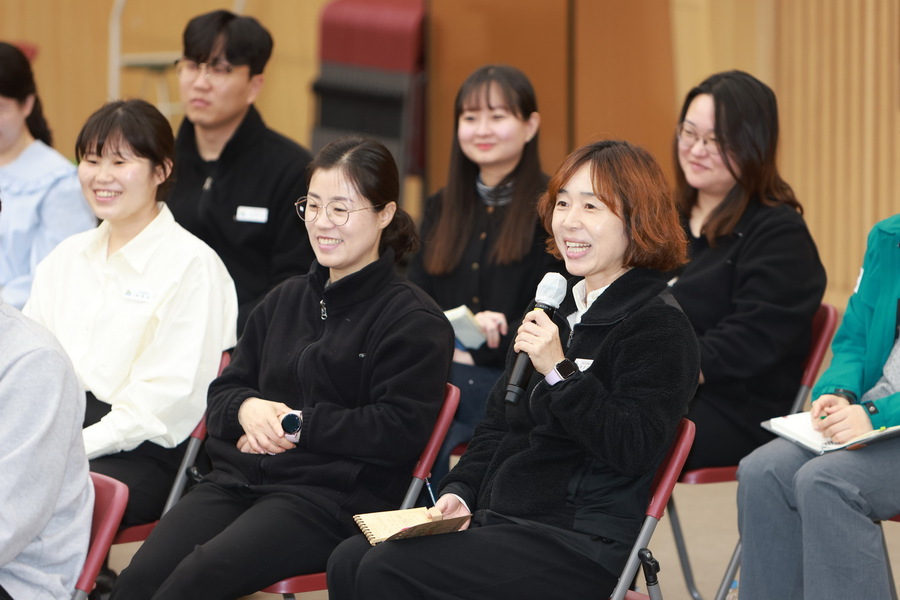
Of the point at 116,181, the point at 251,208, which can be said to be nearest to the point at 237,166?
the point at 251,208

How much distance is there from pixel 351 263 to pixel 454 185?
35.1 inches

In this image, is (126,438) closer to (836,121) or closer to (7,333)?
(7,333)

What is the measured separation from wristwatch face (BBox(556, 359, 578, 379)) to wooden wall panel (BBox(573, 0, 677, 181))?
359 cm

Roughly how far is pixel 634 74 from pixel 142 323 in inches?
138

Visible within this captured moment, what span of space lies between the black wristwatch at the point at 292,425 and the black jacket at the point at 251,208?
1027 millimetres

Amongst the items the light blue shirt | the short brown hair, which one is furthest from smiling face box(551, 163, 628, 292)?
the light blue shirt

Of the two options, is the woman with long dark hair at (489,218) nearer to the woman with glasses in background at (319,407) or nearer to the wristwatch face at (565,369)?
the woman with glasses in background at (319,407)

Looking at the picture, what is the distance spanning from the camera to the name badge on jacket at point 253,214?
346cm

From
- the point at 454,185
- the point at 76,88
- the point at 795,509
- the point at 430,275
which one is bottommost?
the point at 795,509

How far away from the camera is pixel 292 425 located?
239cm

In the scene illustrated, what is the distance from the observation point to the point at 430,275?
3.37 meters

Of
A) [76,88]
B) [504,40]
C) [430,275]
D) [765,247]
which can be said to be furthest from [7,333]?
[76,88]

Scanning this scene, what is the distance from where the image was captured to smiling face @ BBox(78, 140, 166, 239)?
2900mm

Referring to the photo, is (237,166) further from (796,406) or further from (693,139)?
(796,406)
